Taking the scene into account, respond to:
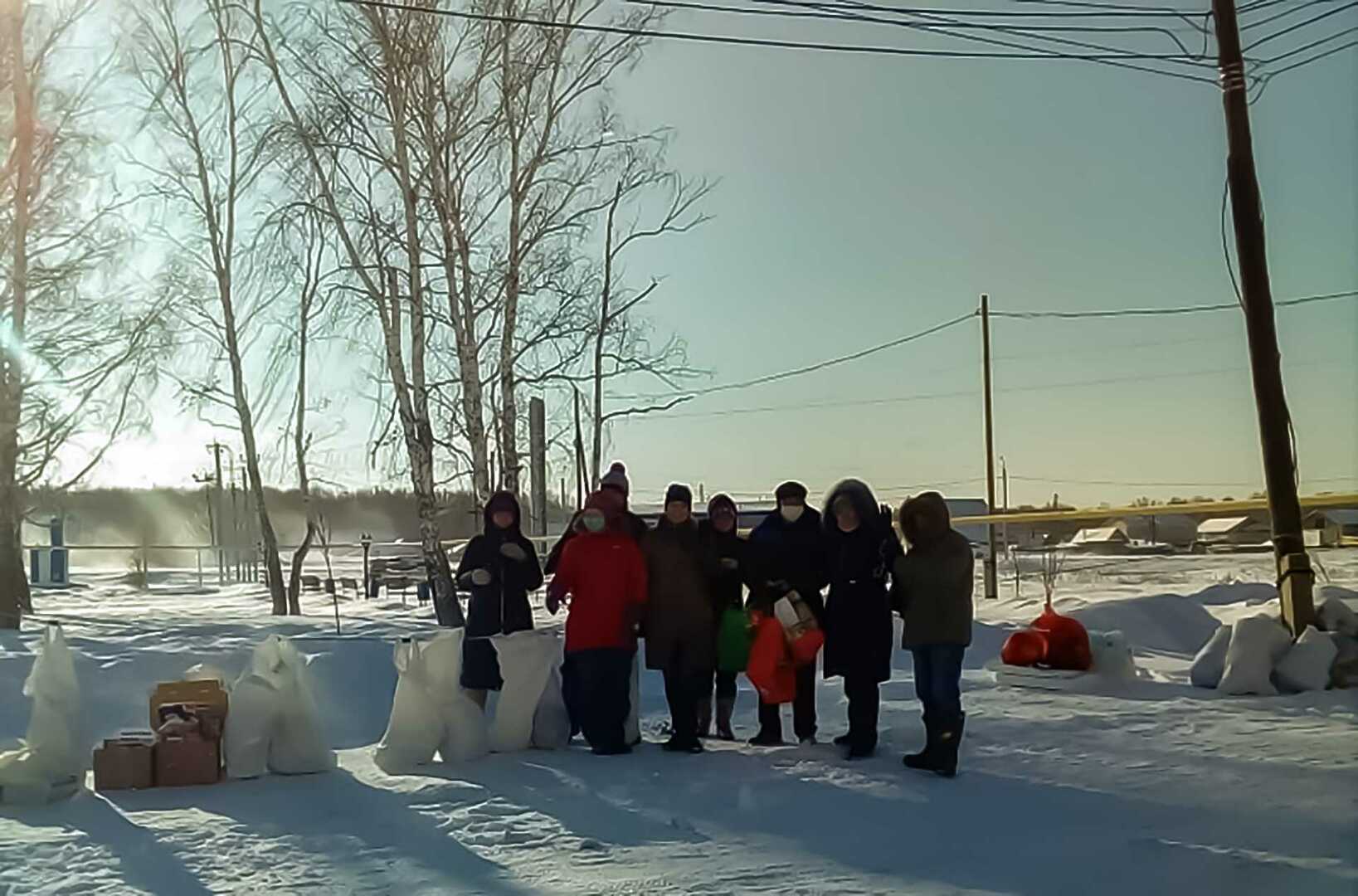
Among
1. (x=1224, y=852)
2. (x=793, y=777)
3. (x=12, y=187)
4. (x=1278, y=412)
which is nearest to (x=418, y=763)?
(x=793, y=777)

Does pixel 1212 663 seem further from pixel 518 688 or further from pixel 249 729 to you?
pixel 249 729

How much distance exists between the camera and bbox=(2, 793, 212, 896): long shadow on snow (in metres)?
5.24

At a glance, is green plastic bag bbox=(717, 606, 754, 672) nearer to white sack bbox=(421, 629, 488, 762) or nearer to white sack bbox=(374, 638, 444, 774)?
white sack bbox=(421, 629, 488, 762)

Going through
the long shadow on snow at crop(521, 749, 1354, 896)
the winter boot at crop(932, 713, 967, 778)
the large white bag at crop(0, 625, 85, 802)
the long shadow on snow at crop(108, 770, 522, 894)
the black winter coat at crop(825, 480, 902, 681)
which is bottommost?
the long shadow on snow at crop(521, 749, 1354, 896)

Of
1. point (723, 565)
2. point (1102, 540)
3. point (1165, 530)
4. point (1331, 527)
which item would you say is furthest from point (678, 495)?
point (1165, 530)

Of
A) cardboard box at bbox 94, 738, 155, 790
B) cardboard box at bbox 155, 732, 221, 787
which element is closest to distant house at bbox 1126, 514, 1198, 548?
cardboard box at bbox 155, 732, 221, 787

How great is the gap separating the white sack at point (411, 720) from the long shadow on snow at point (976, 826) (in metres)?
0.42

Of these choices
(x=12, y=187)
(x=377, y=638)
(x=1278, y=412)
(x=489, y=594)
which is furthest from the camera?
(x=12, y=187)

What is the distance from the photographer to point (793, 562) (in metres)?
7.81

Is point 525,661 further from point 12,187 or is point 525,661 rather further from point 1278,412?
point 12,187

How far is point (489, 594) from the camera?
8156 mm

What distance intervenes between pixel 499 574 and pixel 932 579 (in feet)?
8.68

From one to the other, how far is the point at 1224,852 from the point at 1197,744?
2.50 metres

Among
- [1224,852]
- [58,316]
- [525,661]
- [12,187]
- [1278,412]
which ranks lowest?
[1224,852]
